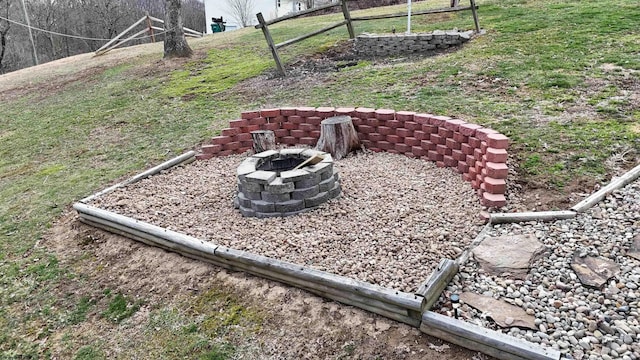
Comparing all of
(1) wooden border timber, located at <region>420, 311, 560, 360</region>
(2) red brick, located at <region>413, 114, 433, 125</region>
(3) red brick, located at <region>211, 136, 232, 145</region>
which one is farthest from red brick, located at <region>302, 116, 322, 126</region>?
(1) wooden border timber, located at <region>420, 311, 560, 360</region>

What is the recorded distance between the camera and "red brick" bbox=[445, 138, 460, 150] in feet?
14.2

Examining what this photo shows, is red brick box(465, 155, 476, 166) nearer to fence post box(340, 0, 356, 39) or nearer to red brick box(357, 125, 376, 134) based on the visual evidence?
red brick box(357, 125, 376, 134)

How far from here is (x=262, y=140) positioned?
5121 mm

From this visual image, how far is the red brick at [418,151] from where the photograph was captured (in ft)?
15.6

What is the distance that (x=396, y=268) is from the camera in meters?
2.90

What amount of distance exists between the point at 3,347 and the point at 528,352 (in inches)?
129

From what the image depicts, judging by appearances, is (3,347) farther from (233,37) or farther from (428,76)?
(233,37)

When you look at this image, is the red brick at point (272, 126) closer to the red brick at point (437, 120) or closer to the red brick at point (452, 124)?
the red brick at point (437, 120)

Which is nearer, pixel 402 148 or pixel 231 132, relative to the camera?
pixel 402 148

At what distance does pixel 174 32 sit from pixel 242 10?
54.2ft

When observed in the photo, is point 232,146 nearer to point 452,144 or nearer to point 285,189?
point 285,189

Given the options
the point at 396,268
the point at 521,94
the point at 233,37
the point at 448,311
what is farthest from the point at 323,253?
the point at 233,37

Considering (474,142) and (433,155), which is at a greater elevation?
(474,142)

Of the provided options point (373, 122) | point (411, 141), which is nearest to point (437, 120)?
point (411, 141)
